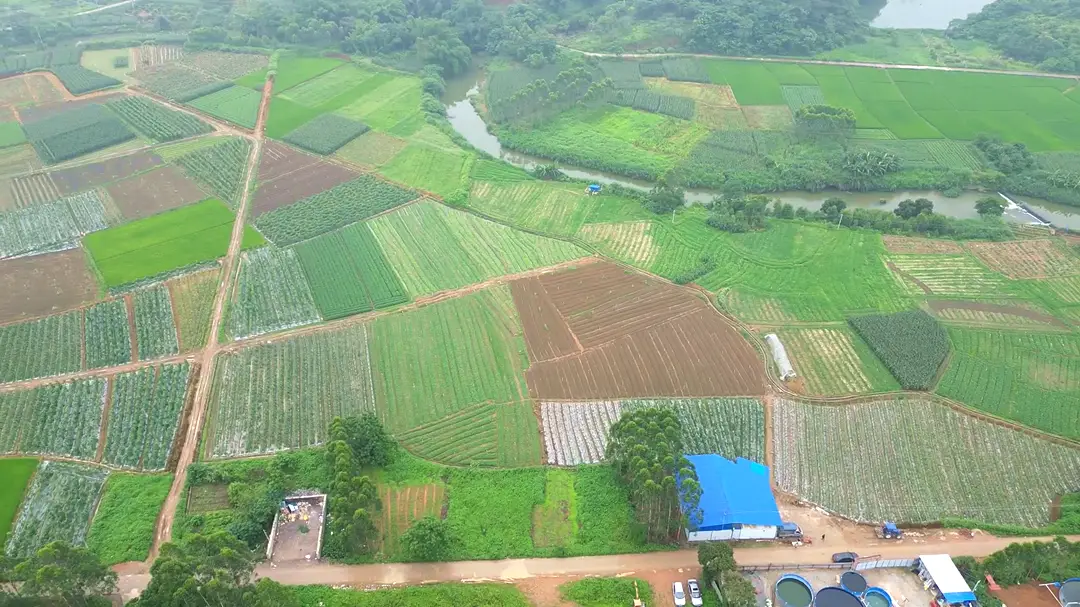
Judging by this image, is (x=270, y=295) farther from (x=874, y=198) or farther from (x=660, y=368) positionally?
(x=874, y=198)

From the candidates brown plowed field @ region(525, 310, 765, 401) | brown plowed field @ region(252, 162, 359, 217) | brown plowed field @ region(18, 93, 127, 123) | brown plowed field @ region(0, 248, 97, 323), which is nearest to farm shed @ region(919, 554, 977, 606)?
brown plowed field @ region(525, 310, 765, 401)

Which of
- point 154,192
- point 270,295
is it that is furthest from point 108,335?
point 154,192

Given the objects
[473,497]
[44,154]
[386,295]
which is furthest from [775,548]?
[44,154]

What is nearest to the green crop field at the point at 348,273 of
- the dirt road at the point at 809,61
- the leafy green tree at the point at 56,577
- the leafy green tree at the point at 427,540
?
the leafy green tree at the point at 427,540

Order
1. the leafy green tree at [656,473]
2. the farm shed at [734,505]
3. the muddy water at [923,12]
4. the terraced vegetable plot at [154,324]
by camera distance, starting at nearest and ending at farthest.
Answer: the leafy green tree at [656,473] → the farm shed at [734,505] → the terraced vegetable plot at [154,324] → the muddy water at [923,12]

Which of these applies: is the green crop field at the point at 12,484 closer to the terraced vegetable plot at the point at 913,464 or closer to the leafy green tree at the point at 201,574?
the leafy green tree at the point at 201,574

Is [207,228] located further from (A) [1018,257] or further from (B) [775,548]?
(A) [1018,257]
